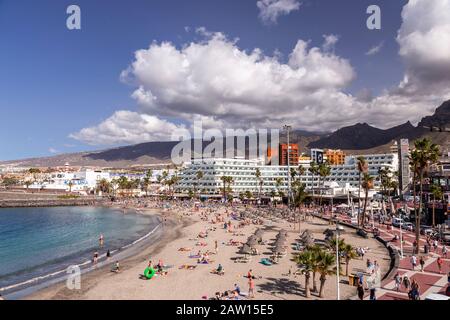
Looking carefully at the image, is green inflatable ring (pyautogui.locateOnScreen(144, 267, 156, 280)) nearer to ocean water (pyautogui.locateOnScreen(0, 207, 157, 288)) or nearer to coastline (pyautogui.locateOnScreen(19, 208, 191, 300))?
coastline (pyautogui.locateOnScreen(19, 208, 191, 300))

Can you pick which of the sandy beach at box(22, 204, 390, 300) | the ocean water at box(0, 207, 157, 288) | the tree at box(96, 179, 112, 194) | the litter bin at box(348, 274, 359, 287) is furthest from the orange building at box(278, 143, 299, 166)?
the litter bin at box(348, 274, 359, 287)

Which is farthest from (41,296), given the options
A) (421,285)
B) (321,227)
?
(321,227)

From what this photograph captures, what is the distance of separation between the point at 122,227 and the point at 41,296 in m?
42.0

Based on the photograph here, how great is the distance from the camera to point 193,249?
139 feet

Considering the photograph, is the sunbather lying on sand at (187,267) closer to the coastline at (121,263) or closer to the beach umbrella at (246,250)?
the beach umbrella at (246,250)

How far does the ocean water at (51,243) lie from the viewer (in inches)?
1391

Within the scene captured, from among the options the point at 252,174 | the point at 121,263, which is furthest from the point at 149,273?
the point at 252,174

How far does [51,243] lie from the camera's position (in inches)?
1961

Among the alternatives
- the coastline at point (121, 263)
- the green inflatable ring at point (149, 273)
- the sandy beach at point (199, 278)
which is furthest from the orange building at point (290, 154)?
the green inflatable ring at point (149, 273)

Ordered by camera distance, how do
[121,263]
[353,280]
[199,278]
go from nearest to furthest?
[353,280]
[199,278]
[121,263]

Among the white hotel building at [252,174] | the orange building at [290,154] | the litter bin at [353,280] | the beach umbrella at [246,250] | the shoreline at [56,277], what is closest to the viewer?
the litter bin at [353,280]

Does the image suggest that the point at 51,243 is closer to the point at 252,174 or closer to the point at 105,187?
the point at 252,174

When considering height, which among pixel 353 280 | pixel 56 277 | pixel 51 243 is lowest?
pixel 51 243
